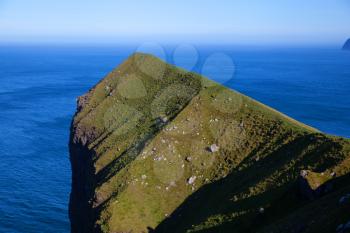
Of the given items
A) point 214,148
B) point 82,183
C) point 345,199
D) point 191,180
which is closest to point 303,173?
point 345,199

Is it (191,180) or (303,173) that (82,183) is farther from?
(303,173)

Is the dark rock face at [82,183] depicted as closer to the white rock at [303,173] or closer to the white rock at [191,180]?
the white rock at [191,180]

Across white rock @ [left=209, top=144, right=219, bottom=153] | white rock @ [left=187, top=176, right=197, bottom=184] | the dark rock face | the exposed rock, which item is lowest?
the dark rock face

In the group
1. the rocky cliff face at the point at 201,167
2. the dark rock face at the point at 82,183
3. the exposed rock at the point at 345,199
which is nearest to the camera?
the exposed rock at the point at 345,199

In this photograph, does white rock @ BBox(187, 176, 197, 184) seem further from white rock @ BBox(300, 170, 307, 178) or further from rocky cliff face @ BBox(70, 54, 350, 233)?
white rock @ BBox(300, 170, 307, 178)

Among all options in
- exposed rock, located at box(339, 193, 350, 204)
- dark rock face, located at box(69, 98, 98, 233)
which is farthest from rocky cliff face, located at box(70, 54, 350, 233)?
dark rock face, located at box(69, 98, 98, 233)

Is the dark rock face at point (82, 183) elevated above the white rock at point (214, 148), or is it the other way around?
the white rock at point (214, 148)

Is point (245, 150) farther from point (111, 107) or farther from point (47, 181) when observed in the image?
point (47, 181)

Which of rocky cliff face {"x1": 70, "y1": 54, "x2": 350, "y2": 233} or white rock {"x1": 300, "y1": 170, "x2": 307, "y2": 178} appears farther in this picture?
rocky cliff face {"x1": 70, "y1": 54, "x2": 350, "y2": 233}

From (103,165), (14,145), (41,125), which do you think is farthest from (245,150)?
(41,125)

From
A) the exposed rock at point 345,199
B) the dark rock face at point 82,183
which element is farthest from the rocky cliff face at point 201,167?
the dark rock face at point 82,183
